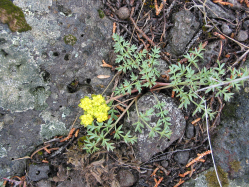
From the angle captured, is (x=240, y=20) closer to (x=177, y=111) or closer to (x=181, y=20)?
(x=181, y=20)

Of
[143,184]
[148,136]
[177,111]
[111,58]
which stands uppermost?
[111,58]

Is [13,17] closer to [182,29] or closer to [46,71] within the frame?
[46,71]

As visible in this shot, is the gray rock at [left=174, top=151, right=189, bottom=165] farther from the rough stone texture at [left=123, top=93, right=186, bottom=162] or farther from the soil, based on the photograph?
the rough stone texture at [left=123, top=93, right=186, bottom=162]

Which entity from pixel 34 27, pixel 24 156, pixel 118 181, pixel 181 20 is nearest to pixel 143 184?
pixel 118 181

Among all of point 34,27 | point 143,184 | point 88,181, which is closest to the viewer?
point 34,27

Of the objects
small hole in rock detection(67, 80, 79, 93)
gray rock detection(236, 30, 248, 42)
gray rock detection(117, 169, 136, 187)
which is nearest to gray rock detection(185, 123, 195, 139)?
gray rock detection(117, 169, 136, 187)

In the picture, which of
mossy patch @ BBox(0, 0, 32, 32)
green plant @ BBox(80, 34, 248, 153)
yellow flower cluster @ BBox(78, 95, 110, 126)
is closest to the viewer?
yellow flower cluster @ BBox(78, 95, 110, 126)
